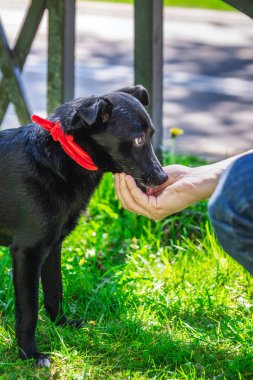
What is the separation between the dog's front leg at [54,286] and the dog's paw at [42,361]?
357 mm

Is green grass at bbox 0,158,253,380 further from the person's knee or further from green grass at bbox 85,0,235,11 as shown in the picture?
green grass at bbox 85,0,235,11

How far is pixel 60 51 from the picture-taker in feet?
17.9

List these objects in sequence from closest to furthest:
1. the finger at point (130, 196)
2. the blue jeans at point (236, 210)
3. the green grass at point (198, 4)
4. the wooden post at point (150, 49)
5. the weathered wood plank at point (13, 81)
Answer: the blue jeans at point (236, 210) < the finger at point (130, 196) < the wooden post at point (150, 49) < the weathered wood plank at point (13, 81) < the green grass at point (198, 4)

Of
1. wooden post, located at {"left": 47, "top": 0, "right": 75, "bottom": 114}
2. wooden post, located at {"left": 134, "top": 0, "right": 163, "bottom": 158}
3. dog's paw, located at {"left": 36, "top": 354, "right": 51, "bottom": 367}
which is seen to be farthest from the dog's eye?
wooden post, located at {"left": 47, "top": 0, "right": 75, "bottom": 114}

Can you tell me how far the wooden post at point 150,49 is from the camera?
5.07 metres

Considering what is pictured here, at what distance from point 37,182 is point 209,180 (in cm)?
77

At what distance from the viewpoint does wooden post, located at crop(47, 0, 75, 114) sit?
17.6 feet

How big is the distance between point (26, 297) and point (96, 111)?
886mm

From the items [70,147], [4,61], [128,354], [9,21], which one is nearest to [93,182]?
[70,147]

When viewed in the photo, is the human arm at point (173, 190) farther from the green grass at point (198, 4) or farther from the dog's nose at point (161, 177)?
the green grass at point (198, 4)

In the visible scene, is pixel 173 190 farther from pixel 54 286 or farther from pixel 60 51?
pixel 60 51

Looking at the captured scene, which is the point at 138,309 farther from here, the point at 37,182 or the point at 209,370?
the point at 37,182

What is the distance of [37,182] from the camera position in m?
3.77

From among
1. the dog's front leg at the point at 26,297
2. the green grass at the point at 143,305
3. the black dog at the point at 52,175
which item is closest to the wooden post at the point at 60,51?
the green grass at the point at 143,305
